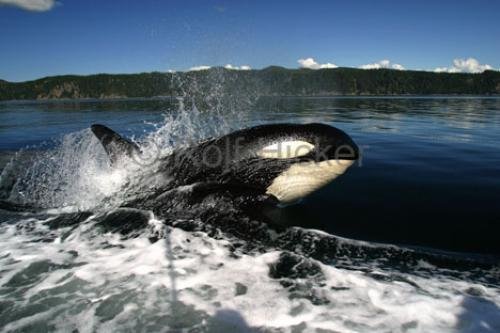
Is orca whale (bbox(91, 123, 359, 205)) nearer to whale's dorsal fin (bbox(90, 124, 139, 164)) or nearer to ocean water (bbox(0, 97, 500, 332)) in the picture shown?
ocean water (bbox(0, 97, 500, 332))

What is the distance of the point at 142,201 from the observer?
354 inches

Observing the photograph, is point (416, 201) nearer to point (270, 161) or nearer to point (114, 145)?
point (270, 161)

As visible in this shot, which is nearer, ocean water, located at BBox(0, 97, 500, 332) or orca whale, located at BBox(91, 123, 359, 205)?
ocean water, located at BBox(0, 97, 500, 332)

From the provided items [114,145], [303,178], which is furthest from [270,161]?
[114,145]

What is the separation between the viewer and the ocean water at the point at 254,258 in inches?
191

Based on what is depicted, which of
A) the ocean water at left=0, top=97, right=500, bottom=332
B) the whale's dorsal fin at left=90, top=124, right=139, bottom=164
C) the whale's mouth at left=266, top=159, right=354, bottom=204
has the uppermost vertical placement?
the whale's dorsal fin at left=90, top=124, right=139, bottom=164

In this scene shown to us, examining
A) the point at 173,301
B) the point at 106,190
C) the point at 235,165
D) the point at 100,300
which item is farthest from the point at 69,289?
the point at 106,190

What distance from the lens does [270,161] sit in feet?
26.8

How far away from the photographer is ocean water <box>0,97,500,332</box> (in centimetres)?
485

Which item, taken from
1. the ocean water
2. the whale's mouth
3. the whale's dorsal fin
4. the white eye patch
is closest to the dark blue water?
the ocean water

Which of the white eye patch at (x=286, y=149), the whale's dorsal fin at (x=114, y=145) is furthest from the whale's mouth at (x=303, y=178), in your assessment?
the whale's dorsal fin at (x=114, y=145)

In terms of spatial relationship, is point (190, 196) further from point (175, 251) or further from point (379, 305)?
point (379, 305)

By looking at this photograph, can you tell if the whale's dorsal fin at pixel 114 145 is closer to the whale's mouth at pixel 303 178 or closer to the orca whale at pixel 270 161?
the orca whale at pixel 270 161

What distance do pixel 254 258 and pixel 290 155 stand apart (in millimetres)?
2388
